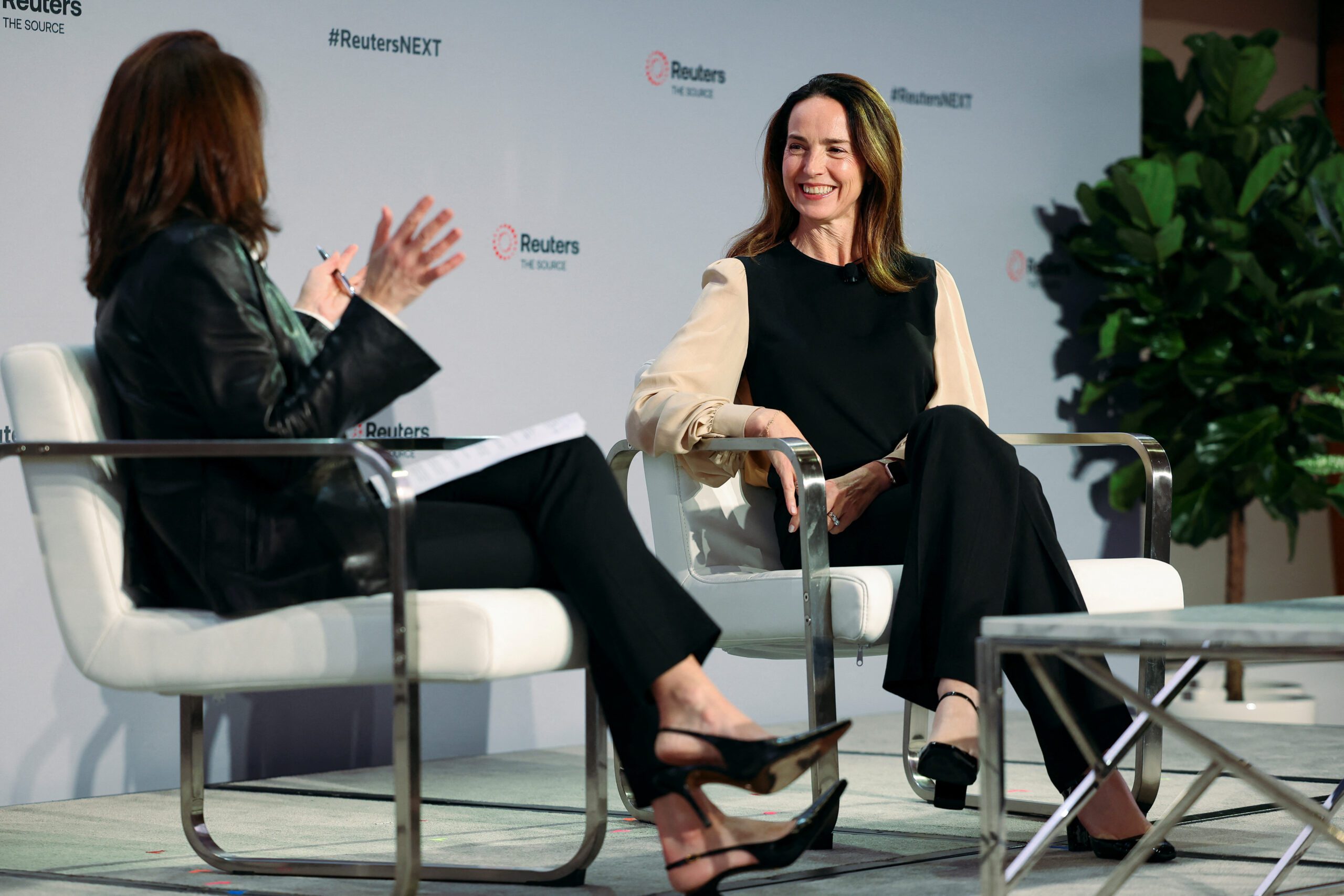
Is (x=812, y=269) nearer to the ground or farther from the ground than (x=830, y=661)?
farther from the ground

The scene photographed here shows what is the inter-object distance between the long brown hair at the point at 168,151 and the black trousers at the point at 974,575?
0.96 m

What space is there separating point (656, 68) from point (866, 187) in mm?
1141

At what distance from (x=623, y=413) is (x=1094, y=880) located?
1881mm

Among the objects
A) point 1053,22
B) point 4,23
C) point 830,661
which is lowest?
point 830,661

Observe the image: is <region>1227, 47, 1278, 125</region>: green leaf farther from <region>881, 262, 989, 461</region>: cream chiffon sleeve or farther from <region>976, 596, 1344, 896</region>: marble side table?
<region>976, 596, 1344, 896</region>: marble side table

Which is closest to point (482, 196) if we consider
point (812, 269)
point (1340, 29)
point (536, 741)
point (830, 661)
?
point (812, 269)

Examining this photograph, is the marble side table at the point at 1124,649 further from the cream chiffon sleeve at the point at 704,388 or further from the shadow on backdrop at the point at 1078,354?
the shadow on backdrop at the point at 1078,354

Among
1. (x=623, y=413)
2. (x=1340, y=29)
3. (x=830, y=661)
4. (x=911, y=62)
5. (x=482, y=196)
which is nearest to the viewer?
(x=830, y=661)

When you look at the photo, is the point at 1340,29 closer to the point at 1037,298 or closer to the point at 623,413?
the point at 1037,298

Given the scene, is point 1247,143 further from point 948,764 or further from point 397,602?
point 397,602

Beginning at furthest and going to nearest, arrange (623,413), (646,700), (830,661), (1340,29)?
(1340,29) → (623,413) → (830,661) → (646,700)

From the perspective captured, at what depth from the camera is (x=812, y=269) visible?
2734 millimetres

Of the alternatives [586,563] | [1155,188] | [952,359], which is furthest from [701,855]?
[1155,188]

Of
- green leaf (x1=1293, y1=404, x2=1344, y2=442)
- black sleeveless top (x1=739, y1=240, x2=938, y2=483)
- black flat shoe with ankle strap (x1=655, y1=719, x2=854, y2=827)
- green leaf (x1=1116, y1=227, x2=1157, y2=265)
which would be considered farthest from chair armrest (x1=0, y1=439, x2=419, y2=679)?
green leaf (x1=1293, y1=404, x2=1344, y2=442)
